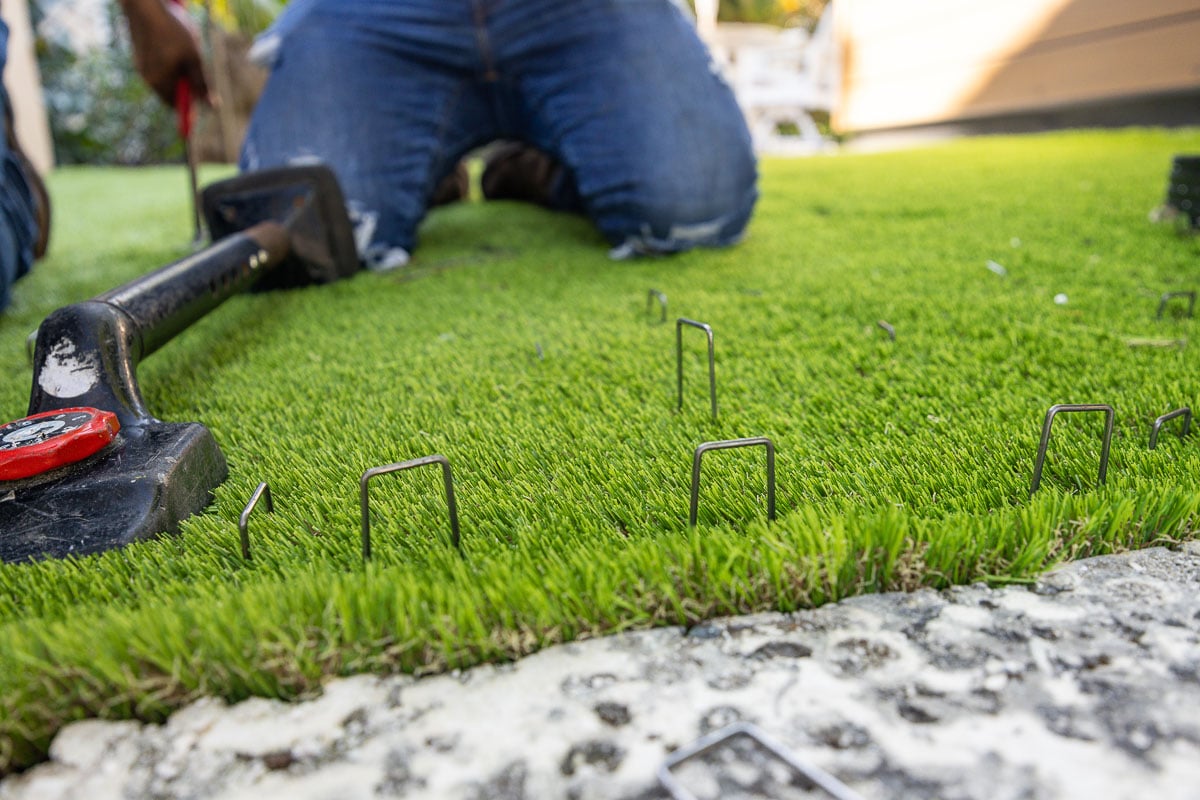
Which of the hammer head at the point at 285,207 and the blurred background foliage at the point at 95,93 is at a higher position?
the blurred background foliage at the point at 95,93

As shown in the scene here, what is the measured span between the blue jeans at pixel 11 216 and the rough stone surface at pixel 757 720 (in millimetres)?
1631

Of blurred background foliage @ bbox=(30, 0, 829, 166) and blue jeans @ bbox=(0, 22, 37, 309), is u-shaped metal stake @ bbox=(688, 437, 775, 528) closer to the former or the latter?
blue jeans @ bbox=(0, 22, 37, 309)

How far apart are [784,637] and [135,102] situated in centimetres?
989

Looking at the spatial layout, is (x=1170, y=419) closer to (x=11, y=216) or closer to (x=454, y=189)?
(x=11, y=216)

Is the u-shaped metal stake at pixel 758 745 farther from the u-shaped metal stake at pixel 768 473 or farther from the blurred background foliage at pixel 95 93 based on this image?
the blurred background foliage at pixel 95 93

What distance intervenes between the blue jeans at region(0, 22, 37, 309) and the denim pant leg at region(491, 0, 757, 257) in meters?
1.29

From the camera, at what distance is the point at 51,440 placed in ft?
2.89

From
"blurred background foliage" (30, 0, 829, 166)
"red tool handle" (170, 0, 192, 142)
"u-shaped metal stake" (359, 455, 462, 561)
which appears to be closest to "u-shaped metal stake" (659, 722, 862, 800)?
"u-shaped metal stake" (359, 455, 462, 561)

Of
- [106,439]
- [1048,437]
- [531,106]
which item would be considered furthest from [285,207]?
[1048,437]

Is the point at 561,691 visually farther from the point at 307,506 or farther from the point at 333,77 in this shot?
the point at 333,77

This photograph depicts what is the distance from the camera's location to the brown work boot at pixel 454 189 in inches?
134

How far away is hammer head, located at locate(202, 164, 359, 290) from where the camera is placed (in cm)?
196

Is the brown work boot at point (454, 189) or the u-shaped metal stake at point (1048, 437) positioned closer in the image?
the u-shaped metal stake at point (1048, 437)

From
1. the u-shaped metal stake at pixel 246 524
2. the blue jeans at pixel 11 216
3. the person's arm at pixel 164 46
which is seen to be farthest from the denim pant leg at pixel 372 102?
the u-shaped metal stake at pixel 246 524
